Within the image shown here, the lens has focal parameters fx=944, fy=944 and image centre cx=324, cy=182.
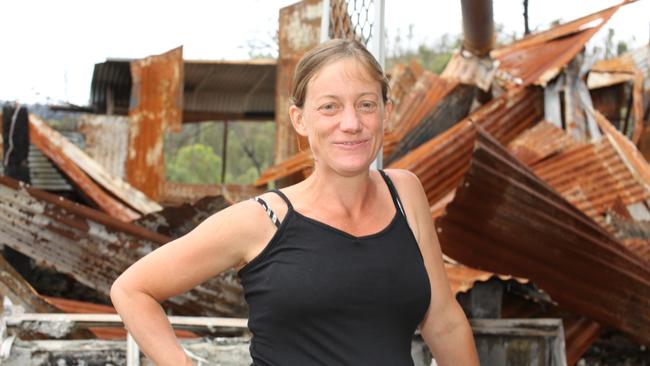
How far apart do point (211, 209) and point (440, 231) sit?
1.88m

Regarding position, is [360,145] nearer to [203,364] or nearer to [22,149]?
[203,364]

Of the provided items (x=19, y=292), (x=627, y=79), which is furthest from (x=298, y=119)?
(x=627, y=79)

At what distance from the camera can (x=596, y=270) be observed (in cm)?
458

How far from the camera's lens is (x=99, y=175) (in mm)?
8961

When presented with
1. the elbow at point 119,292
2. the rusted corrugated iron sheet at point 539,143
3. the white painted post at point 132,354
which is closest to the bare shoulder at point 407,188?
the elbow at point 119,292

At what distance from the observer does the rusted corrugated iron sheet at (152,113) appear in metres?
12.4

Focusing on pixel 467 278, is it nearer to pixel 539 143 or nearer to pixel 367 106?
pixel 367 106

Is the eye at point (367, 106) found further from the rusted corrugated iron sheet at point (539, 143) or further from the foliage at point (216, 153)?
the foliage at point (216, 153)

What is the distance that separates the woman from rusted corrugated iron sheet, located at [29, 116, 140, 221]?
5.68m

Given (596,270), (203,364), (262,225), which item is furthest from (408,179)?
(596,270)

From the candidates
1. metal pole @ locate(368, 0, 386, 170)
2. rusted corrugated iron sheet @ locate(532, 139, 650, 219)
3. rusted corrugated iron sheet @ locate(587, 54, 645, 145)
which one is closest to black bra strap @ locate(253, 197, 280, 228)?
metal pole @ locate(368, 0, 386, 170)

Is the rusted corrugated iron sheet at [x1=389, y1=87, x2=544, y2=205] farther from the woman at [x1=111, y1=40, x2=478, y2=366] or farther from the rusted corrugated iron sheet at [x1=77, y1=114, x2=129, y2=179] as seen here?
the rusted corrugated iron sheet at [x1=77, y1=114, x2=129, y2=179]

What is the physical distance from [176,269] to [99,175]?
22.7 feet

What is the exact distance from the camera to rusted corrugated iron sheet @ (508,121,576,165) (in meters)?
7.28
